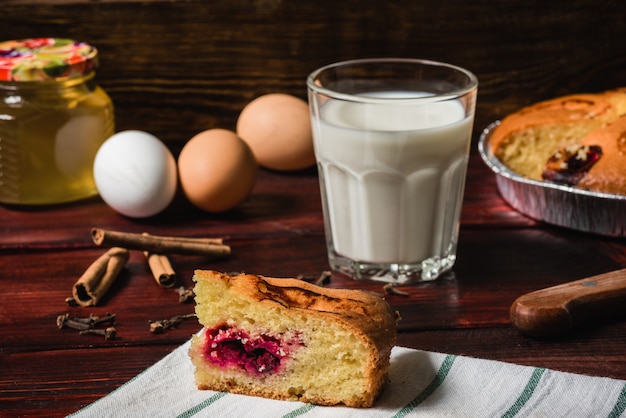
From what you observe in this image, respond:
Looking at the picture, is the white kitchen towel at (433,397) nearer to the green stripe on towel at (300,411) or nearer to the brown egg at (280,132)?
the green stripe on towel at (300,411)

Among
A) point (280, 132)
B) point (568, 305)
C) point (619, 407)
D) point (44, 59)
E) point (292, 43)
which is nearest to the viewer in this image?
point (619, 407)

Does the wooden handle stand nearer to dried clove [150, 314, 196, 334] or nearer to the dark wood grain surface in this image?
the dark wood grain surface

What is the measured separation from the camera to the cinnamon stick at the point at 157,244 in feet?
5.47

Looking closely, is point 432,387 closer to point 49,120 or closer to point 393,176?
point 393,176

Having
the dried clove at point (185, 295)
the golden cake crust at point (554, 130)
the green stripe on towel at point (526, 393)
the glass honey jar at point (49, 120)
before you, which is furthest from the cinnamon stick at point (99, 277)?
the golden cake crust at point (554, 130)

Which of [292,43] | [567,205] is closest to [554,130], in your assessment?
[567,205]

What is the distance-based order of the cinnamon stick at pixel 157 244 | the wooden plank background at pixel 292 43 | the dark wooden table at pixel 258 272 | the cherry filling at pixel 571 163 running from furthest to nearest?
the wooden plank background at pixel 292 43, the cherry filling at pixel 571 163, the cinnamon stick at pixel 157 244, the dark wooden table at pixel 258 272

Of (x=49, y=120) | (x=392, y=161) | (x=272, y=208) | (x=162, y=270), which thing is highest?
(x=392, y=161)

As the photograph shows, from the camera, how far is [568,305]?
1.37 metres

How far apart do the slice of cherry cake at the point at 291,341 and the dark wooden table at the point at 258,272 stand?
141 mm

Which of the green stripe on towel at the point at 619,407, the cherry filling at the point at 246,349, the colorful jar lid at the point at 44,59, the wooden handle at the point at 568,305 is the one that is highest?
the colorful jar lid at the point at 44,59

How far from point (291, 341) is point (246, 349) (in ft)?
0.23

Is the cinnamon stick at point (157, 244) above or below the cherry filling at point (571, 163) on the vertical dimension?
below

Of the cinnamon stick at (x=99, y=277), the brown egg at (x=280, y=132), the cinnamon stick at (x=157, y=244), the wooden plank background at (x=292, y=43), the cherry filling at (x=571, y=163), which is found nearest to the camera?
the cinnamon stick at (x=99, y=277)
